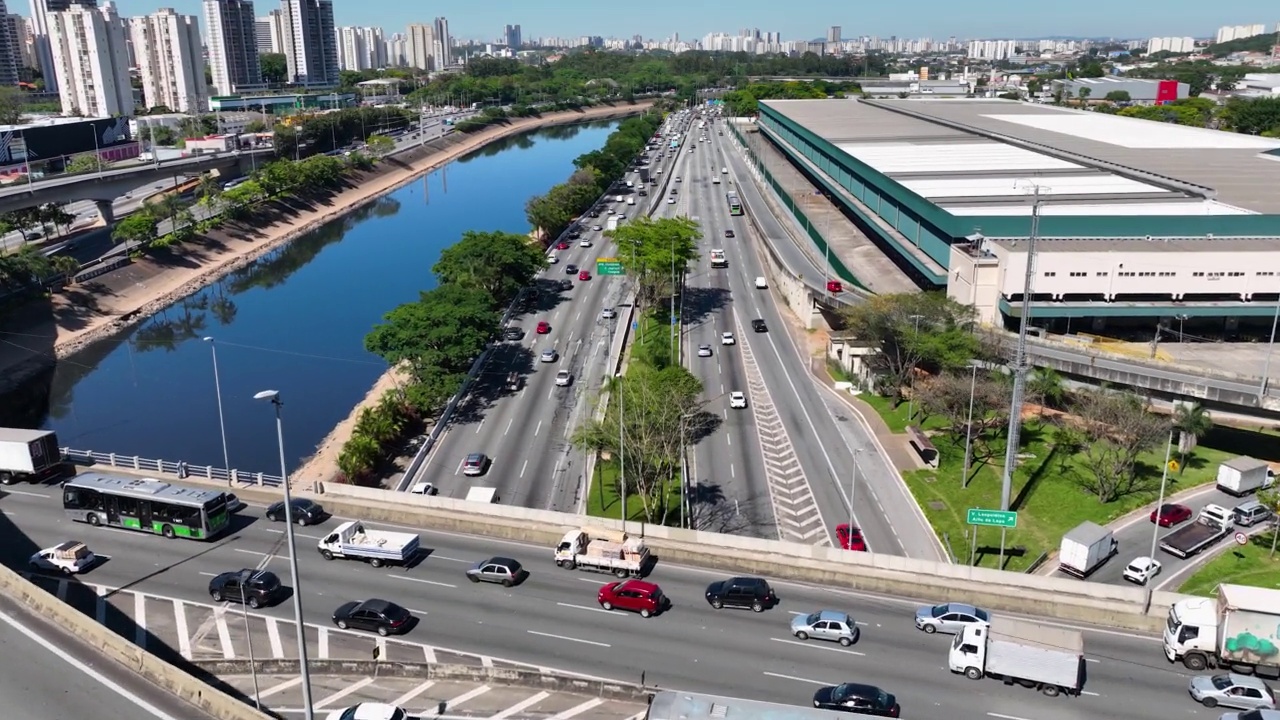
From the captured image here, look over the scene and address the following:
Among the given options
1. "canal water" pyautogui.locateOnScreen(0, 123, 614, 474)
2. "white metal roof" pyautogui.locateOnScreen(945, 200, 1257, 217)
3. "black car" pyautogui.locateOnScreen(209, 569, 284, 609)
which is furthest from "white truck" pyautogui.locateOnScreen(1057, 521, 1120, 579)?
"canal water" pyautogui.locateOnScreen(0, 123, 614, 474)

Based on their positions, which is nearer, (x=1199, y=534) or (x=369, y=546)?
(x=369, y=546)

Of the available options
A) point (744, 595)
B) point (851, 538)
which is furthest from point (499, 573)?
point (851, 538)

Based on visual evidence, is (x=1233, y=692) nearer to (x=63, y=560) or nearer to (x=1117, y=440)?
(x=1117, y=440)

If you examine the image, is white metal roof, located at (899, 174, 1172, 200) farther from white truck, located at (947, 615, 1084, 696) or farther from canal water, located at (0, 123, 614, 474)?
white truck, located at (947, 615, 1084, 696)

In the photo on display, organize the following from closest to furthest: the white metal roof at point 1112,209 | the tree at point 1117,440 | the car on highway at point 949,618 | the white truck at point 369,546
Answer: the car on highway at point 949,618 < the white truck at point 369,546 < the tree at point 1117,440 < the white metal roof at point 1112,209

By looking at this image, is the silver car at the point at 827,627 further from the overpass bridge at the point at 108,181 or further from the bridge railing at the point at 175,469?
the overpass bridge at the point at 108,181

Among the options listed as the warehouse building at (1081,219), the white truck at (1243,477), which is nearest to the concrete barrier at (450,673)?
the warehouse building at (1081,219)

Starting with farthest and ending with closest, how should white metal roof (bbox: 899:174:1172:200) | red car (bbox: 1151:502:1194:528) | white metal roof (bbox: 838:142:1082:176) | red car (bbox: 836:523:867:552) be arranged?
white metal roof (bbox: 838:142:1082:176), white metal roof (bbox: 899:174:1172:200), red car (bbox: 1151:502:1194:528), red car (bbox: 836:523:867:552)
